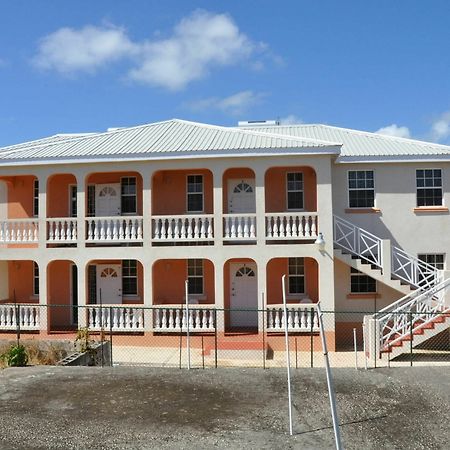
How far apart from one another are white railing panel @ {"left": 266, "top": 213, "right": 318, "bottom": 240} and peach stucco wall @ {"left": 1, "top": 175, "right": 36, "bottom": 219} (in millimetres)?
9971

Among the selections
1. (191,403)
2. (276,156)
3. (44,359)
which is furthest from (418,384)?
(44,359)

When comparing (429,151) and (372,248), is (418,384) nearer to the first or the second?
(372,248)

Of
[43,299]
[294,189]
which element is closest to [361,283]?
[294,189]

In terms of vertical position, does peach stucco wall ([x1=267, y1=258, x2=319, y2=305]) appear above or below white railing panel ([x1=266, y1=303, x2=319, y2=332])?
above

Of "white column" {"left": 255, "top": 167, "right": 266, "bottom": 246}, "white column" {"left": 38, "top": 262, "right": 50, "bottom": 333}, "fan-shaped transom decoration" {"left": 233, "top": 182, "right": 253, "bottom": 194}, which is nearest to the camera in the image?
"white column" {"left": 255, "top": 167, "right": 266, "bottom": 246}

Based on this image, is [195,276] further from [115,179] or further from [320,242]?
[320,242]

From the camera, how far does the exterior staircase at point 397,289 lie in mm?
14766

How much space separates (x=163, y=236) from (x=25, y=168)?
5.80 metres

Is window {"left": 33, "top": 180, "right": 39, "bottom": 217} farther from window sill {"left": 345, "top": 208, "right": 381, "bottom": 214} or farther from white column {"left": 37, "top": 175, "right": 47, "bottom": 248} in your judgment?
window sill {"left": 345, "top": 208, "right": 381, "bottom": 214}

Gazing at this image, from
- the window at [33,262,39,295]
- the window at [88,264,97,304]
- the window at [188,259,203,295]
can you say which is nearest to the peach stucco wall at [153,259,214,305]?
the window at [188,259,203,295]

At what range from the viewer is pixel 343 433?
26.9ft

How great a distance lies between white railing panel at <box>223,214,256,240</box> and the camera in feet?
56.1

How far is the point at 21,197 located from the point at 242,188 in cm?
915

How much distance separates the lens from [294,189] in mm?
19000
